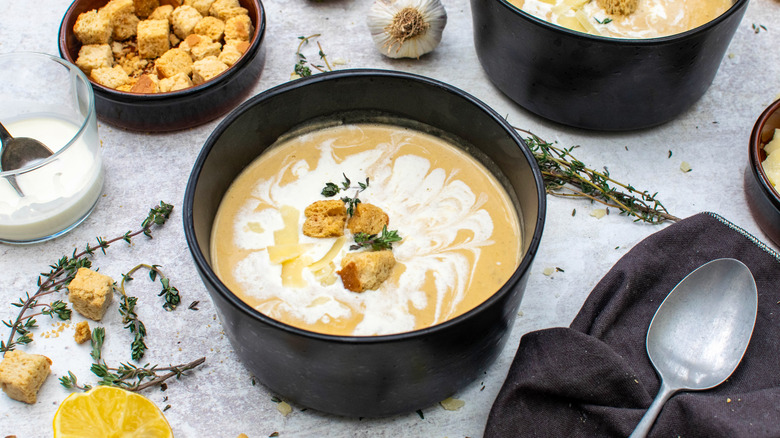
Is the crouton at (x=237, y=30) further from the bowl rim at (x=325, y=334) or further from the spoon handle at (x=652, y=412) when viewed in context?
the spoon handle at (x=652, y=412)

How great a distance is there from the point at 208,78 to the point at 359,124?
648mm

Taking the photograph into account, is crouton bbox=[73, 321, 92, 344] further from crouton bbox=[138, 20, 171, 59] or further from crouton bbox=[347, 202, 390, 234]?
crouton bbox=[138, 20, 171, 59]

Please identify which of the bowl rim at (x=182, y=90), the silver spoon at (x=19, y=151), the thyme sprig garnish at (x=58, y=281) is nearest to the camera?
the thyme sprig garnish at (x=58, y=281)

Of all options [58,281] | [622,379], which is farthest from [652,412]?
[58,281]

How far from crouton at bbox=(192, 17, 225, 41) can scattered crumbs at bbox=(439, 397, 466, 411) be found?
169 centimetres

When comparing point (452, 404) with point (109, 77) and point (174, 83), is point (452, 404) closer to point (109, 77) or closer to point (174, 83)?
point (174, 83)

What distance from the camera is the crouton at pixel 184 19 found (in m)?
3.03

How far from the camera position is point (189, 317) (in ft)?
7.82

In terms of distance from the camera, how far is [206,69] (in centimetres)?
286

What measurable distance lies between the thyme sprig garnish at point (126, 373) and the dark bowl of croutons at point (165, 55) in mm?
889

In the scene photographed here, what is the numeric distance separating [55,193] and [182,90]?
0.56m

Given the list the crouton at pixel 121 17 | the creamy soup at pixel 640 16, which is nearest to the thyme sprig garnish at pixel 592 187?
the creamy soup at pixel 640 16

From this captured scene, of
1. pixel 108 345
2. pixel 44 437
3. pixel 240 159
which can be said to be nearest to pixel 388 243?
pixel 240 159

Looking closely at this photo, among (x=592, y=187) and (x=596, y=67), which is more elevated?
(x=596, y=67)
